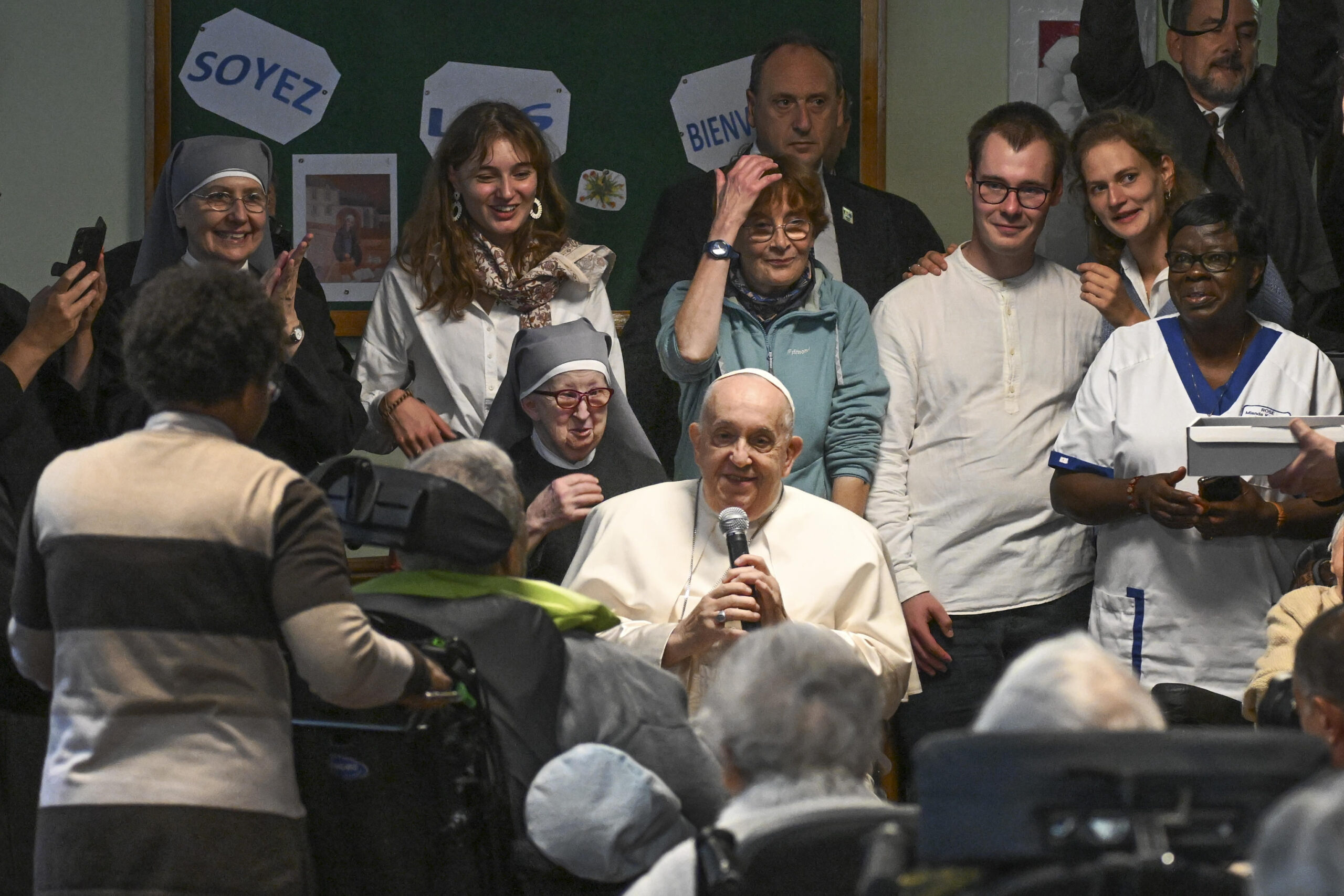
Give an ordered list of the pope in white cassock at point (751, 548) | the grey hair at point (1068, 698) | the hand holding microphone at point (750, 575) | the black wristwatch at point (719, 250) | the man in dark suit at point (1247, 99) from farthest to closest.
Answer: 1. the man in dark suit at point (1247, 99)
2. the black wristwatch at point (719, 250)
3. the pope in white cassock at point (751, 548)
4. the hand holding microphone at point (750, 575)
5. the grey hair at point (1068, 698)

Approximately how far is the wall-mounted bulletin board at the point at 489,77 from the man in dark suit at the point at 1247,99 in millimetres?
841

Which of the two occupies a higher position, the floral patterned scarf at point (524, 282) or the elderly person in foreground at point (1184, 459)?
the floral patterned scarf at point (524, 282)

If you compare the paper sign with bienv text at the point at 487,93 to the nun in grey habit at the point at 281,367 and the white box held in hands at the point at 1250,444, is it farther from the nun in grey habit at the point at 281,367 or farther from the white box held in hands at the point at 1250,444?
the white box held in hands at the point at 1250,444

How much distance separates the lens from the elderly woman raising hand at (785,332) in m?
4.00

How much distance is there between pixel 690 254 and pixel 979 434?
3.01ft

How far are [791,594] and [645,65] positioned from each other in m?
2.21

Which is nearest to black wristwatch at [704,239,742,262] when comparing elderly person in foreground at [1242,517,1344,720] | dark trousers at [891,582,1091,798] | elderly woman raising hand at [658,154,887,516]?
elderly woman raising hand at [658,154,887,516]

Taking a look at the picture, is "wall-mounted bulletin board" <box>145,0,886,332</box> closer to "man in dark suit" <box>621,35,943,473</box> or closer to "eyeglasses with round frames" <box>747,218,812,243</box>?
"man in dark suit" <box>621,35,943,473</box>

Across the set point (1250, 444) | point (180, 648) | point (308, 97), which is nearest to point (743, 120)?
point (308, 97)

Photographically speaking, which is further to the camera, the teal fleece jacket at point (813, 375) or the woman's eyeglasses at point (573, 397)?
the teal fleece jacket at point (813, 375)

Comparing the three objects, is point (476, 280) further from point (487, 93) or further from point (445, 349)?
point (487, 93)

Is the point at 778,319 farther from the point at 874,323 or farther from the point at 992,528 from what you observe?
the point at 992,528

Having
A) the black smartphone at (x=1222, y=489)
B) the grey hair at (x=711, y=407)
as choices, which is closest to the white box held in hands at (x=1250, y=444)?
the black smartphone at (x=1222, y=489)

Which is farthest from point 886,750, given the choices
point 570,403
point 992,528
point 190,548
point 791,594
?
point 190,548
